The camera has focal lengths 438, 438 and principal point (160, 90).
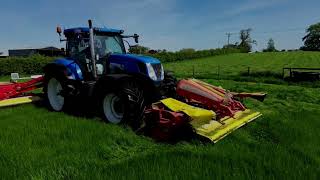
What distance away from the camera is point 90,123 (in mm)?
9102

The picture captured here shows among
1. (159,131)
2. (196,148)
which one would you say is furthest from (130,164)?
(159,131)

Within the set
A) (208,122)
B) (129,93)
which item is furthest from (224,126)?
(129,93)

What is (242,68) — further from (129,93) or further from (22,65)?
(129,93)

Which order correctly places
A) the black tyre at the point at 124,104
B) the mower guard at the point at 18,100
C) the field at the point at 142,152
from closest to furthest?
1. the field at the point at 142,152
2. the black tyre at the point at 124,104
3. the mower guard at the point at 18,100

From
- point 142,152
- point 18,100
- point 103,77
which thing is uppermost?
point 103,77

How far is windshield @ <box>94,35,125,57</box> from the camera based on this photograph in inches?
422

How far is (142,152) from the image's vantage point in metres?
7.33

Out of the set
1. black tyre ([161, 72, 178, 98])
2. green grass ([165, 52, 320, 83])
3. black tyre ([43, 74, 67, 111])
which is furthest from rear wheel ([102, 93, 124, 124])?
green grass ([165, 52, 320, 83])

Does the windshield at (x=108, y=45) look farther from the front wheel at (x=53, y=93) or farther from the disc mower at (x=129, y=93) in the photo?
the front wheel at (x=53, y=93)

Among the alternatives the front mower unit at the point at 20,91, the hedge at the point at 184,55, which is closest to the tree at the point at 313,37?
the hedge at the point at 184,55

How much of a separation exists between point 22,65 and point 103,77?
3385cm

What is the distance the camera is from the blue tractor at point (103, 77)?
934 cm

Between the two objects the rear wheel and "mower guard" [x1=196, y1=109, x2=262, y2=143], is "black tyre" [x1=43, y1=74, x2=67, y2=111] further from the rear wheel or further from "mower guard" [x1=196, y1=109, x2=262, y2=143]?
"mower guard" [x1=196, y1=109, x2=262, y2=143]

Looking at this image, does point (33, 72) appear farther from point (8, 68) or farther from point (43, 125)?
point (43, 125)
